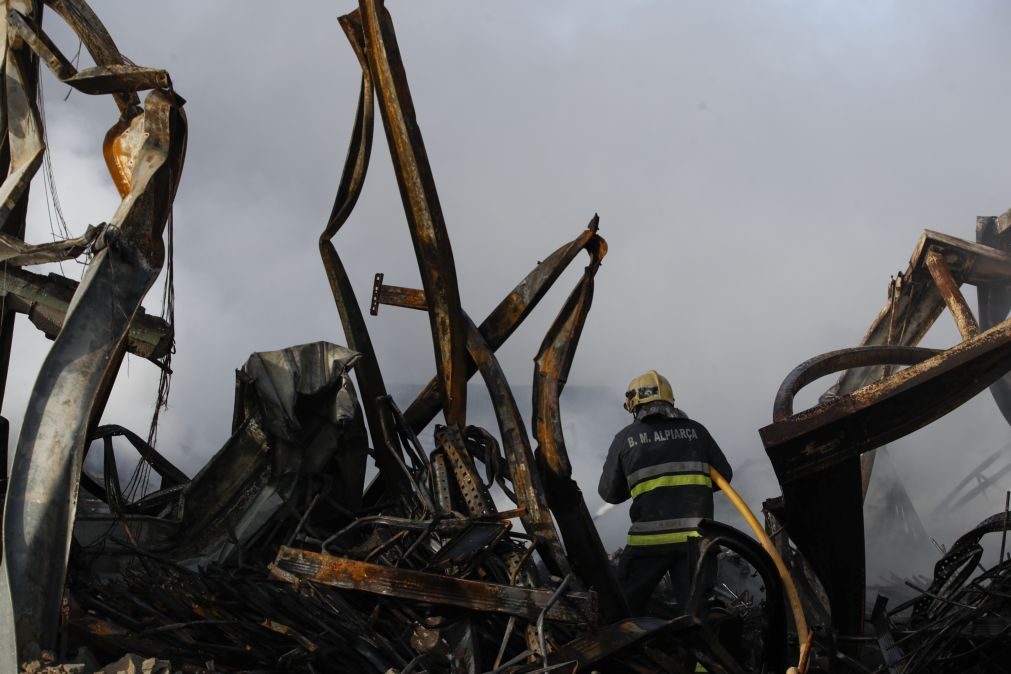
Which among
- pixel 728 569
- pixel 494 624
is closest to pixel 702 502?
pixel 494 624

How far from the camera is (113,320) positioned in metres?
5.18

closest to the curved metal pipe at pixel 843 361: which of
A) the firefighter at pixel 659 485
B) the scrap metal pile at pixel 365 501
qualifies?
the scrap metal pile at pixel 365 501

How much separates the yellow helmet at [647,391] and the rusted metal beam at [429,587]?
4.89 ft

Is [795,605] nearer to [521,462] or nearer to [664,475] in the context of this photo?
[664,475]

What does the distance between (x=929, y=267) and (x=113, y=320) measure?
A: 6114mm

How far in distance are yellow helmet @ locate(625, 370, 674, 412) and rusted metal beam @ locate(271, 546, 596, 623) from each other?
1490 mm

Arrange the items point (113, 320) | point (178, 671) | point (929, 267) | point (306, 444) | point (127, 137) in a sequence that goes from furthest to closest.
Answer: point (929, 267)
point (306, 444)
point (127, 137)
point (113, 320)
point (178, 671)

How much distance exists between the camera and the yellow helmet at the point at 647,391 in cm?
653

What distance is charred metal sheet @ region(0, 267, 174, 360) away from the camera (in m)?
5.71

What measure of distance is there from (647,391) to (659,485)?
61 centimetres

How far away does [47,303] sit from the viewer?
5.73 meters

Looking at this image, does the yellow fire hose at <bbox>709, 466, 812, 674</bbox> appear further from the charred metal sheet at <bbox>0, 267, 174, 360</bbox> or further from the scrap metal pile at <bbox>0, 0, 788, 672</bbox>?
the charred metal sheet at <bbox>0, 267, 174, 360</bbox>

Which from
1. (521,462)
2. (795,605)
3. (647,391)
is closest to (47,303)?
(521,462)

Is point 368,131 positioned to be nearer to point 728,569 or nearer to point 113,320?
point 113,320
